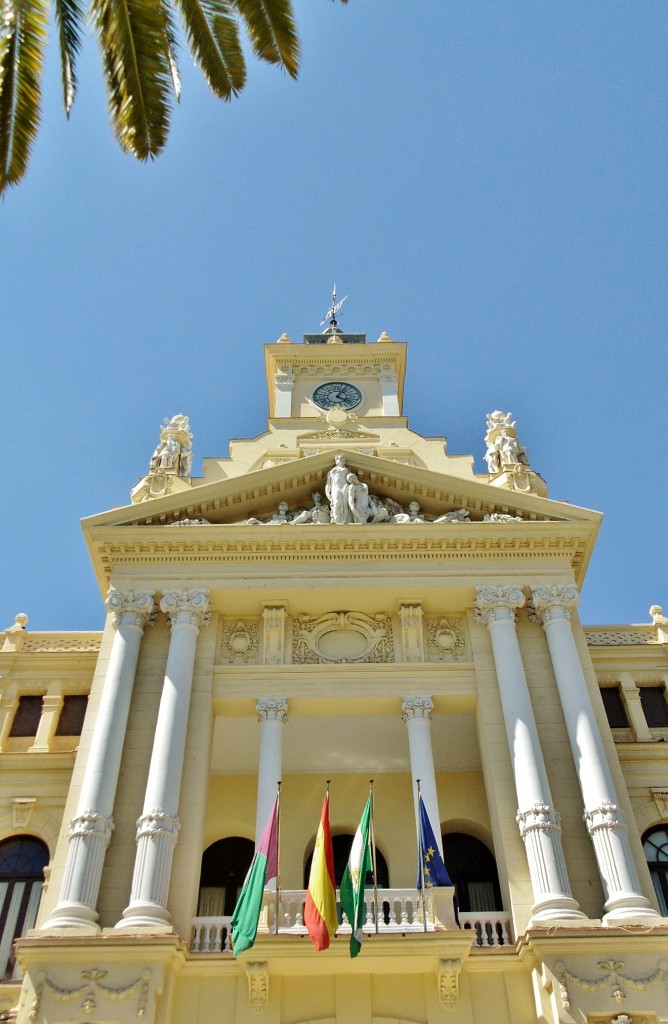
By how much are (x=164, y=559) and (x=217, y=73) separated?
40.4ft

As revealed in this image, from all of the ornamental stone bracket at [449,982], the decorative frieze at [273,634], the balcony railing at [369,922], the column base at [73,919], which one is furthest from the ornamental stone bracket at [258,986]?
the decorative frieze at [273,634]

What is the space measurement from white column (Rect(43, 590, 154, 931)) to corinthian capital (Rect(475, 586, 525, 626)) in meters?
7.94

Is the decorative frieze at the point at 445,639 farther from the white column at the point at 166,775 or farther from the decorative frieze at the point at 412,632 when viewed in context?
the white column at the point at 166,775

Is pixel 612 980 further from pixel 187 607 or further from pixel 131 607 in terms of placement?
pixel 131 607

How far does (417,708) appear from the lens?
862 inches

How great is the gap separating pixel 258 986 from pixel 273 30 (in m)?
16.3

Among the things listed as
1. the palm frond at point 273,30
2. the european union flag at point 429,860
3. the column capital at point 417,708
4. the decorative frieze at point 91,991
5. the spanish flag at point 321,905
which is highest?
the palm frond at point 273,30

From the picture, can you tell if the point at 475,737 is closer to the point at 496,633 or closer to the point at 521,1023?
the point at 496,633

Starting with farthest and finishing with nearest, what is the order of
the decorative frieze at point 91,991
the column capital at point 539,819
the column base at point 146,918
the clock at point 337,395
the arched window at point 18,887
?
the clock at point 337,395
the arched window at point 18,887
the column capital at point 539,819
the column base at point 146,918
the decorative frieze at point 91,991

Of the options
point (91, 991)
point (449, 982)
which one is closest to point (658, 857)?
point (449, 982)

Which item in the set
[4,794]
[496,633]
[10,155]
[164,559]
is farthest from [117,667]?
[10,155]

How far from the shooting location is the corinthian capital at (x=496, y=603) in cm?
2295

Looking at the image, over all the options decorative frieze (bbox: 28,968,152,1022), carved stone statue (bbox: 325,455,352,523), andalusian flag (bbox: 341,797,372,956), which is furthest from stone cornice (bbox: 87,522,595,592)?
decorative frieze (bbox: 28,968,152,1022)

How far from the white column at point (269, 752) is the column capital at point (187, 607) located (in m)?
2.52
